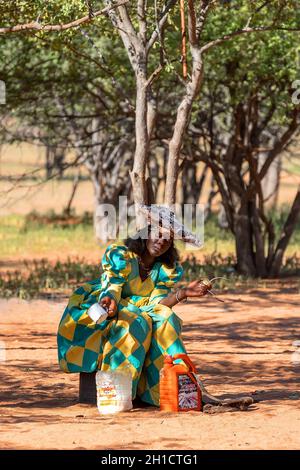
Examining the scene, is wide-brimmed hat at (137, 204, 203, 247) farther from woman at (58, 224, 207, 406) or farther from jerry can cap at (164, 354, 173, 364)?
jerry can cap at (164, 354, 173, 364)

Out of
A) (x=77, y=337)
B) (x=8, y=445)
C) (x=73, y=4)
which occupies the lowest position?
(x=8, y=445)

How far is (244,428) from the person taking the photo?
6.12 metres

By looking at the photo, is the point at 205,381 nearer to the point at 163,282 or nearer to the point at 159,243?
the point at 163,282

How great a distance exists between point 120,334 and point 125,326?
2.2 inches

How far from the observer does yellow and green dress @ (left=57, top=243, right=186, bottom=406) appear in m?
6.76

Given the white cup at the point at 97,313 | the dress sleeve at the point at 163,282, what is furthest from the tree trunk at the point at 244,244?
the white cup at the point at 97,313

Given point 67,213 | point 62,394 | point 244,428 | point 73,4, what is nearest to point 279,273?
A: point 73,4

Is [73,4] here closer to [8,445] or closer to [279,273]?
[8,445]

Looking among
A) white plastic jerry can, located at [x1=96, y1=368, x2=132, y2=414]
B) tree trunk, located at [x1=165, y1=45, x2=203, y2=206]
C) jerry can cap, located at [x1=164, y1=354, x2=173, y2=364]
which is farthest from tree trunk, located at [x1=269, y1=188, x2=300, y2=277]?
white plastic jerry can, located at [x1=96, y1=368, x2=132, y2=414]

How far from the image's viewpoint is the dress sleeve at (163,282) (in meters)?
7.07

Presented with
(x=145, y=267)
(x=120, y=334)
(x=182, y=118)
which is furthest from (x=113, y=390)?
(x=182, y=118)

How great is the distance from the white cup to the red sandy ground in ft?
1.85

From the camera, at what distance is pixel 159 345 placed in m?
6.86

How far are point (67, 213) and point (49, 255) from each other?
7235 mm
